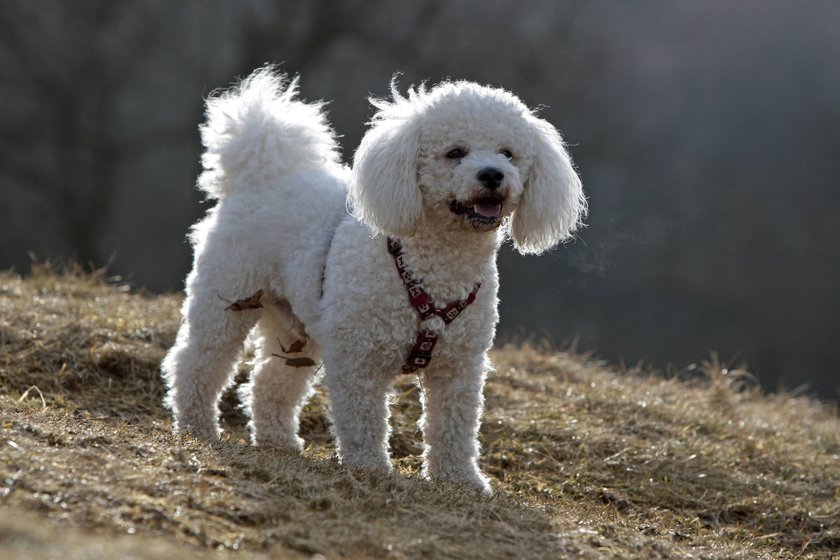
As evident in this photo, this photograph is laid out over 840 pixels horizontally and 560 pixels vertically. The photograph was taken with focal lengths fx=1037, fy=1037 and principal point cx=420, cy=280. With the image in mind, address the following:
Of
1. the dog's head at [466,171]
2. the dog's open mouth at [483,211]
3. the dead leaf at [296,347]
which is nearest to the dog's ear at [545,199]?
the dog's head at [466,171]

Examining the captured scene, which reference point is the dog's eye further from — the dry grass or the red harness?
the dry grass

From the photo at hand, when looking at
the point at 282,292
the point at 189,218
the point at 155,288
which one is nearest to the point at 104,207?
the point at 189,218

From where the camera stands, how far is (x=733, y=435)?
229 inches

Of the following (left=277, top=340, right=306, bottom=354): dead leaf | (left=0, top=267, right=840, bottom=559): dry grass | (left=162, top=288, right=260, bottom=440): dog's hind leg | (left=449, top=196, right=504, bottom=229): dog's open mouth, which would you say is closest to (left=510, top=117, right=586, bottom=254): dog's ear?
(left=449, top=196, right=504, bottom=229): dog's open mouth

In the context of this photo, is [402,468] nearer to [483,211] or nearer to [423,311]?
[423,311]

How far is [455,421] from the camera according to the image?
13.3 ft

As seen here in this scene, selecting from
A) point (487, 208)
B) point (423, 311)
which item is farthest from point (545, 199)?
point (423, 311)

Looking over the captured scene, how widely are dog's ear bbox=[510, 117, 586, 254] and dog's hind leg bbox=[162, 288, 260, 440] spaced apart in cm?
131

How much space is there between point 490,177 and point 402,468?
1.43 m

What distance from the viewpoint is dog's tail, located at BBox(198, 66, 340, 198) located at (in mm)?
4715

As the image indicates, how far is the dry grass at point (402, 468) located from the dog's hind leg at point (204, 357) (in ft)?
0.61

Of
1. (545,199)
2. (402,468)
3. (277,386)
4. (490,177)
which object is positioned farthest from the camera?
(277,386)

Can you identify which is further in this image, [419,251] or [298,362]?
[298,362]

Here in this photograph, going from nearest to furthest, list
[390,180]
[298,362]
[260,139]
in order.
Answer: [390,180], [298,362], [260,139]
